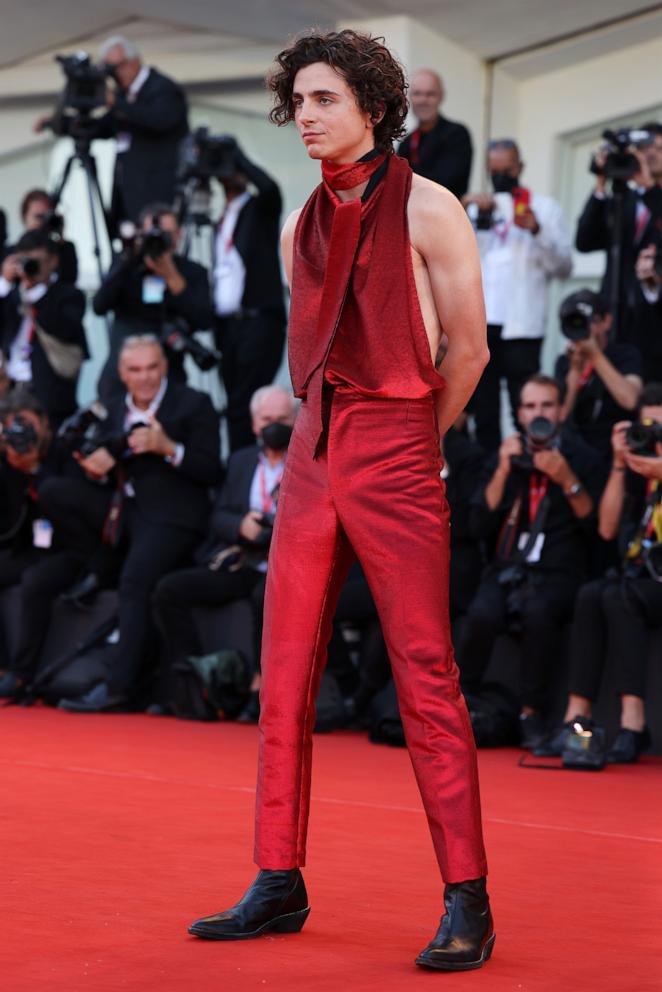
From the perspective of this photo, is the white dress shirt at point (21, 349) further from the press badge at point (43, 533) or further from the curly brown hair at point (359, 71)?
the curly brown hair at point (359, 71)

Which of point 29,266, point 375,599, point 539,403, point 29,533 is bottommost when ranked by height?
point 29,533

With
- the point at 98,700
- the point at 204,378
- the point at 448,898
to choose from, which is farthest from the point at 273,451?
the point at 448,898

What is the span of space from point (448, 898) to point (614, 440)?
3.33 m

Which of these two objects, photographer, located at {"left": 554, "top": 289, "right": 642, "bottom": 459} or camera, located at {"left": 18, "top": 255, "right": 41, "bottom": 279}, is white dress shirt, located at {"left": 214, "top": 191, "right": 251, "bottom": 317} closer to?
camera, located at {"left": 18, "top": 255, "right": 41, "bottom": 279}

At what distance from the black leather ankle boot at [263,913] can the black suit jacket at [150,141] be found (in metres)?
5.72

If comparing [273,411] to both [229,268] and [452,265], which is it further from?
[452,265]

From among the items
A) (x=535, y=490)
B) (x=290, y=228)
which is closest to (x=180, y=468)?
(x=535, y=490)

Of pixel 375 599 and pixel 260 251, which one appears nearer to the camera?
pixel 375 599

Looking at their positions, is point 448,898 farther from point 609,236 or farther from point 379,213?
point 609,236

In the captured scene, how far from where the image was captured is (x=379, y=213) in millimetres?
2752

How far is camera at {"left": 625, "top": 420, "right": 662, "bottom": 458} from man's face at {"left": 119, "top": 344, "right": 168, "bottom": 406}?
7.60 feet

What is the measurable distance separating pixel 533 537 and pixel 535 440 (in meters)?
0.39

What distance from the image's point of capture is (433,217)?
2723mm

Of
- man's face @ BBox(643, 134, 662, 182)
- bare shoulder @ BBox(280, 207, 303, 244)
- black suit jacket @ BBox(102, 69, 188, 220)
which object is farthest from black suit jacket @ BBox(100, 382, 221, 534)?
bare shoulder @ BBox(280, 207, 303, 244)
